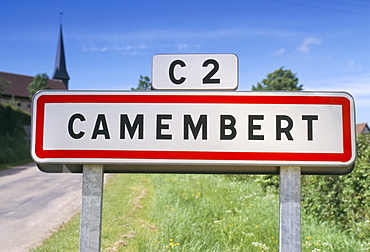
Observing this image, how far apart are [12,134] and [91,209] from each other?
2748 centimetres

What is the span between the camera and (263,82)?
157 ft

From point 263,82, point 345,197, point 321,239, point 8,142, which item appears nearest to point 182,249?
point 321,239

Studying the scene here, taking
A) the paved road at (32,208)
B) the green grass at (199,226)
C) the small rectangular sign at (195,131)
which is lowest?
the paved road at (32,208)

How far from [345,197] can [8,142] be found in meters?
24.1

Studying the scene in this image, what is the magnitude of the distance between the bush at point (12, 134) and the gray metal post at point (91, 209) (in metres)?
22.2

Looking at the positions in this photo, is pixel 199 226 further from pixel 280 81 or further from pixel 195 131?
pixel 280 81

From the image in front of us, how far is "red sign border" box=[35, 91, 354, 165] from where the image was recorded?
1.44m

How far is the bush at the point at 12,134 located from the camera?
2242 cm

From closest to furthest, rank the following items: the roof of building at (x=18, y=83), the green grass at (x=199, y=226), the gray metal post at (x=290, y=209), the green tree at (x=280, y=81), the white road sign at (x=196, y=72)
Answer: the gray metal post at (x=290, y=209), the white road sign at (x=196, y=72), the green grass at (x=199, y=226), the green tree at (x=280, y=81), the roof of building at (x=18, y=83)

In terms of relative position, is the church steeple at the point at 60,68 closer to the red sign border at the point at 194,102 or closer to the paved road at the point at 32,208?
the paved road at the point at 32,208

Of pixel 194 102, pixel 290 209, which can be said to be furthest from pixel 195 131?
pixel 290 209

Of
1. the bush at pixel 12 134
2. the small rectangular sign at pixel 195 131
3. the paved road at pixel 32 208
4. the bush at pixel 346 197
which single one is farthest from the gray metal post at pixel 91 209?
the bush at pixel 12 134

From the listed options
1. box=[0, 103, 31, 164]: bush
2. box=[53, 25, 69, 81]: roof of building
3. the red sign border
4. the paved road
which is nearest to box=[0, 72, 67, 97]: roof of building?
box=[53, 25, 69, 81]: roof of building

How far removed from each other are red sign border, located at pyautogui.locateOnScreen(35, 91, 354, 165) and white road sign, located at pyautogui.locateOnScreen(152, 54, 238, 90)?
122 mm
